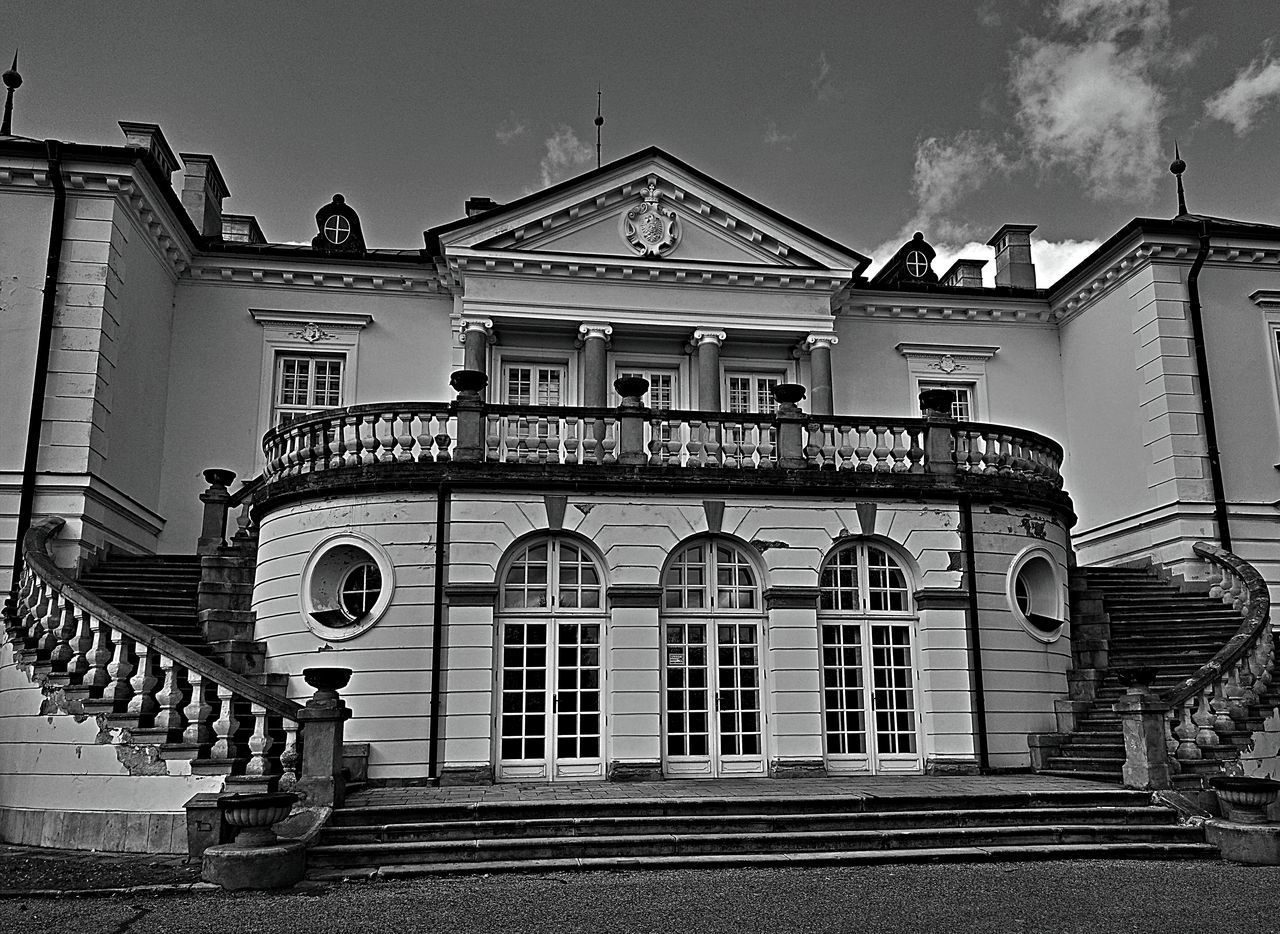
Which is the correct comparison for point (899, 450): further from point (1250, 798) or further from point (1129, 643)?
point (1250, 798)

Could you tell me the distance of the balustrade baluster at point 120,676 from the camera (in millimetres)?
12469

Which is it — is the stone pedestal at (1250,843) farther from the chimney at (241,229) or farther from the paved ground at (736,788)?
the chimney at (241,229)

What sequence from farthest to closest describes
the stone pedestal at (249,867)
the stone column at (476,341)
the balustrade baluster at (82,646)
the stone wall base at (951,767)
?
the stone column at (476,341)
the stone wall base at (951,767)
the balustrade baluster at (82,646)
the stone pedestal at (249,867)

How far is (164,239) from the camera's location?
1945cm

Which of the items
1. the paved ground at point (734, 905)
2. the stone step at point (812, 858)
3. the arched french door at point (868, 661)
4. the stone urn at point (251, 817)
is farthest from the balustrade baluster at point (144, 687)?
the arched french door at point (868, 661)

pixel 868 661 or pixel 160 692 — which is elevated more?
pixel 868 661

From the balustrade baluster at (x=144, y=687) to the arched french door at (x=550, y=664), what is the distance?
160 inches

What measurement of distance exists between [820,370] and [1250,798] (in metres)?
10.7

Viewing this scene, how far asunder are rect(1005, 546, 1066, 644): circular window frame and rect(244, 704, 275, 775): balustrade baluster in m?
9.76

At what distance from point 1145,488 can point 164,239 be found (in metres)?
17.2

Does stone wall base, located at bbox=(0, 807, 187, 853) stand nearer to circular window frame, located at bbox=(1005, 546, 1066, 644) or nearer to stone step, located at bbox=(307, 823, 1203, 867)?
stone step, located at bbox=(307, 823, 1203, 867)

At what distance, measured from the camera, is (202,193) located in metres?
21.6

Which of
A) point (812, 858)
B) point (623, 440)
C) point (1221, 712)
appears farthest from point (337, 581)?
point (1221, 712)

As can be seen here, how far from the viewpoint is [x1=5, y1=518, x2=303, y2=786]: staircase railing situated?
11914 millimetres
